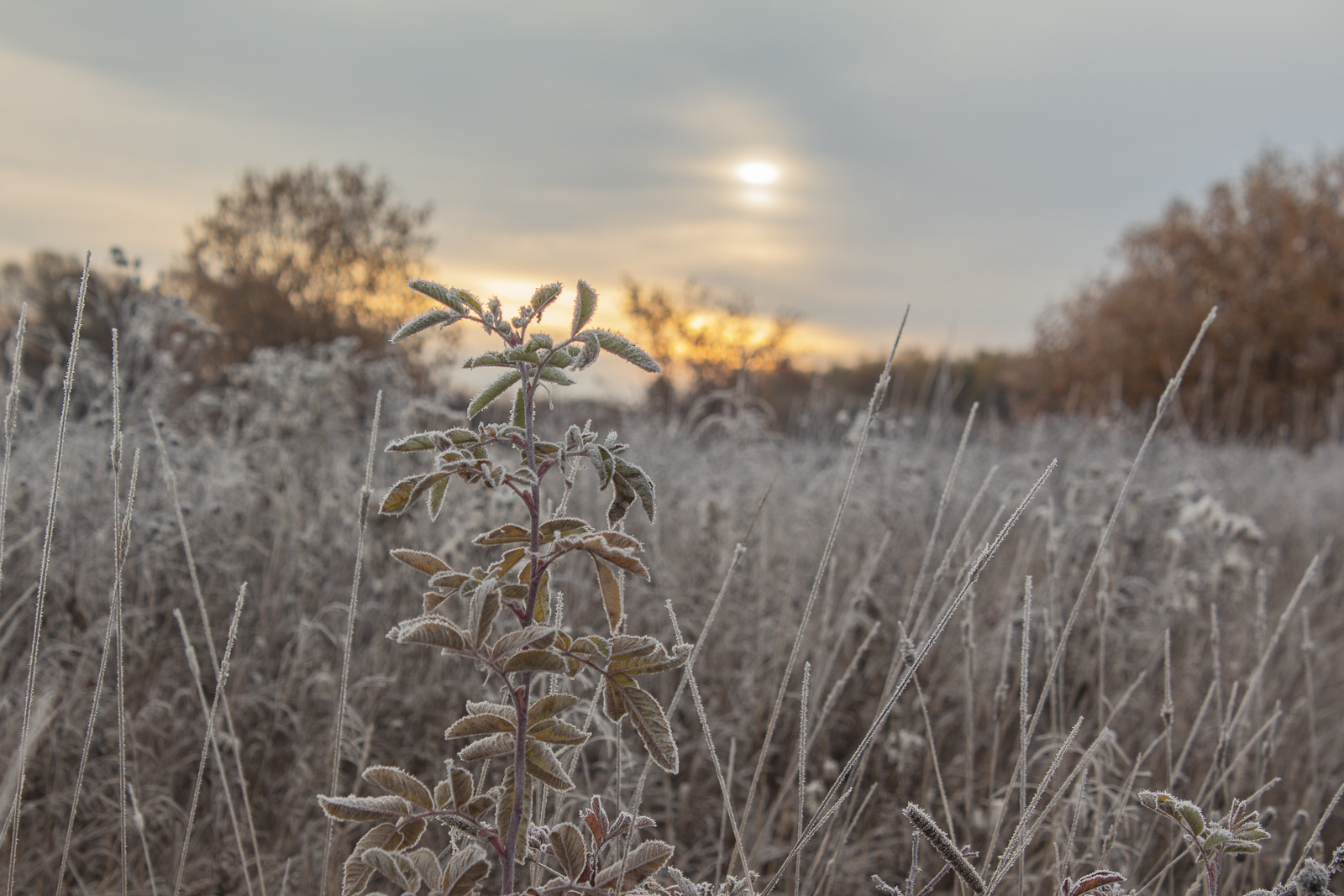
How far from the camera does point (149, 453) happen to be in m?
3.58

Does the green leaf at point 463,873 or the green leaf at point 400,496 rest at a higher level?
the green leaf at point 400,496

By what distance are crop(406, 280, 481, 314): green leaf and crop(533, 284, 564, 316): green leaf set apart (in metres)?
0.06

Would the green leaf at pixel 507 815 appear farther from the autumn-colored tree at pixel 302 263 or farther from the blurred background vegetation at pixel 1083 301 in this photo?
the autumn-colored tree at pixel 302 263

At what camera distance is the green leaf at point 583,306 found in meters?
0.86

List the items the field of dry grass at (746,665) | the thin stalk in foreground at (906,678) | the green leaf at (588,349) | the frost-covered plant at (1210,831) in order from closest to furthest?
the green leaf at (588,349)
the frost-covered plant at (1210,831)
the thin stalk in foreground at (906,678)
the field of dry grass at (746,665)

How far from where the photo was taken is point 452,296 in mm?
832

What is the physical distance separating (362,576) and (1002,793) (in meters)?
2.36

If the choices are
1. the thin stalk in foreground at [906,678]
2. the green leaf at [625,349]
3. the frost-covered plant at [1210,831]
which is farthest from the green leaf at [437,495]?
the frost-covered plant at [1210,831]

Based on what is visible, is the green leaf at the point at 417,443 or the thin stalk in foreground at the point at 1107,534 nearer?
the green leaf at the point at 417,443

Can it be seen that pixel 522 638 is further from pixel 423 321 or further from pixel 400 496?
pixel 423 321

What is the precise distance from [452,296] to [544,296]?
10 cm

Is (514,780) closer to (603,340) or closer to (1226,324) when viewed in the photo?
(603,340)

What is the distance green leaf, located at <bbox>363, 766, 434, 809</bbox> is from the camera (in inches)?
32.1

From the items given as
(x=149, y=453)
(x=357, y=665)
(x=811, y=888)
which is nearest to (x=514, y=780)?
(x=811, y=888)
